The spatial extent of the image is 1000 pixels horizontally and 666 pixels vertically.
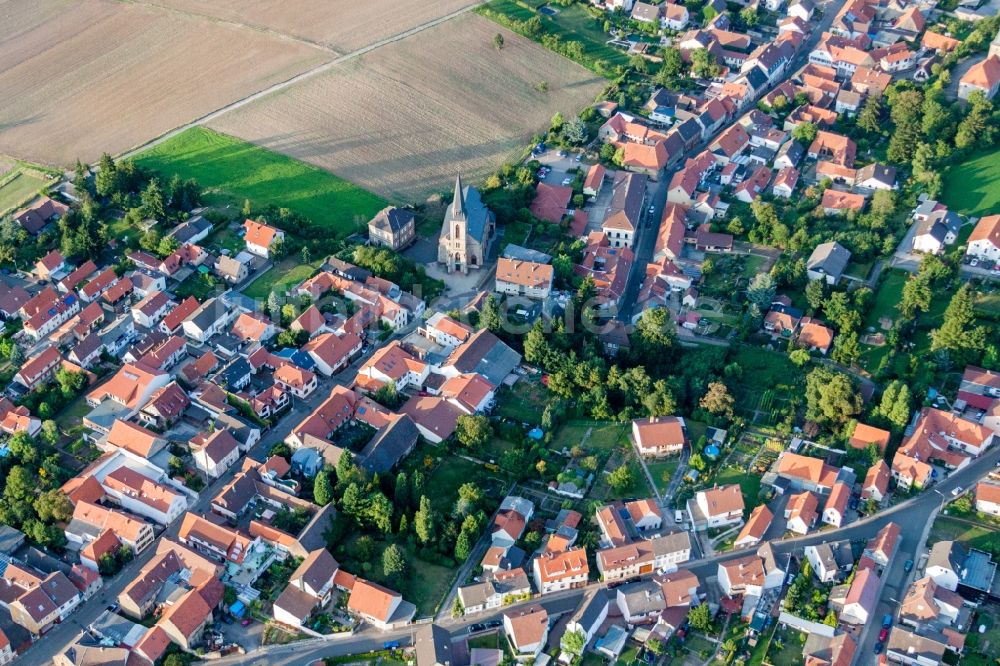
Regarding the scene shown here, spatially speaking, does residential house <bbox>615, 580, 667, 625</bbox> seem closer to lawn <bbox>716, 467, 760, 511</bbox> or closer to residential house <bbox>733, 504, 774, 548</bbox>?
residential house <bbox>733, 504, 774, 548</bbox>

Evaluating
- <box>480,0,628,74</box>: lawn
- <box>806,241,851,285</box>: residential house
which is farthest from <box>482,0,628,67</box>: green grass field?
<box>806,241,851,285</box>: residential house

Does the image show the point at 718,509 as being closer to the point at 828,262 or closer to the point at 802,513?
the point at 802,513

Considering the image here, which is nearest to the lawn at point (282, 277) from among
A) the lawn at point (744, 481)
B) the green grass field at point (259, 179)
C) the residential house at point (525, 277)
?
the green grass field at point (259, 179)

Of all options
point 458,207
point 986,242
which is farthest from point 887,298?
point 458,207

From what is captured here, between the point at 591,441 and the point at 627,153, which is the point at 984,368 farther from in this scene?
the point at 627,153

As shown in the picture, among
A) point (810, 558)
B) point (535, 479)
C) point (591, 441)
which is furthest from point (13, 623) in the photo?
point (810, 558)
